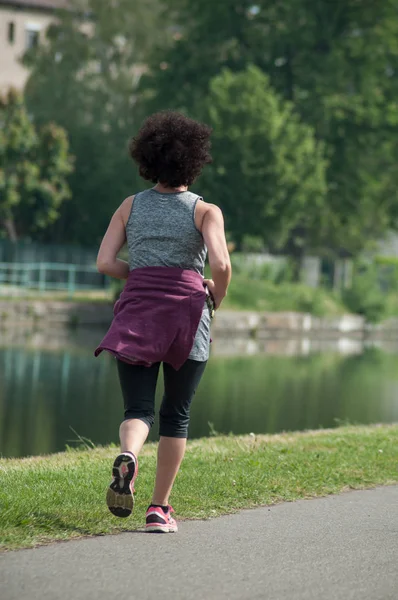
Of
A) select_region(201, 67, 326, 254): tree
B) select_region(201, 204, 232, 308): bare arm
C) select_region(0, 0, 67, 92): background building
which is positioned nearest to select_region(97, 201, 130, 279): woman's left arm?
select_region(201, 204, 232, 308): bare arm

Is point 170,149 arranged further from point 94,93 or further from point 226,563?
point 94,93

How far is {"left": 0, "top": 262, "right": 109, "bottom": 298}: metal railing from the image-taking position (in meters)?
40.4

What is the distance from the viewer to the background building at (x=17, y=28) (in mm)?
67000

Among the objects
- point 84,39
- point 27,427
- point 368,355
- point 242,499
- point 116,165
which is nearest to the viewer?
point 242,499

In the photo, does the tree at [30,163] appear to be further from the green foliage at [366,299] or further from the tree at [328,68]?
the green foliage at [366,299]

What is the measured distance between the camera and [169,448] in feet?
19.8

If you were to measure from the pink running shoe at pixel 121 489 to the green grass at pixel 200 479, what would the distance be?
0.17 metres

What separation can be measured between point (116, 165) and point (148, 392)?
45.7 meters

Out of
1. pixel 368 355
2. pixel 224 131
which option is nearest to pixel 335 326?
pixel 224 131

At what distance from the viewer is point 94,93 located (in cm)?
5328

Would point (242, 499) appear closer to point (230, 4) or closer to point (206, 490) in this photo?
point (206, 490)

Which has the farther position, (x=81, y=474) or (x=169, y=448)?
(x=81, y=474)

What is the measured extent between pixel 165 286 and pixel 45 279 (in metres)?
42.6

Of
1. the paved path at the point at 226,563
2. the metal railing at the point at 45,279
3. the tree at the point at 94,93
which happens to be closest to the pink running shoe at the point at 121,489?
the paved path at the point at 226,563
